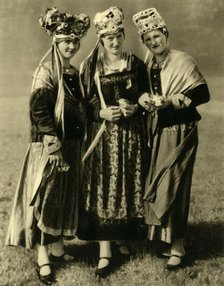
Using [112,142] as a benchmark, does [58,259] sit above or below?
below

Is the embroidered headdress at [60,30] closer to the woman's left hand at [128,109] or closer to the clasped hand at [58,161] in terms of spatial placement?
the clasped hand at [58,161]

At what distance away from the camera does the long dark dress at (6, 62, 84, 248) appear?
200 cm

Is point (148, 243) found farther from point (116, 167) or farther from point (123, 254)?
point (116, 167)

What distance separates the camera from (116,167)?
213cm

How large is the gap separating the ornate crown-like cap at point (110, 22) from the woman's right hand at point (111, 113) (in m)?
0.32

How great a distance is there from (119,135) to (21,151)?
1.53ft

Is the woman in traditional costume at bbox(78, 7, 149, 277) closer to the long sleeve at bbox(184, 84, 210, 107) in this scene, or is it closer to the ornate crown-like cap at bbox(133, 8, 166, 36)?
the ornate crown-like cap at bbox(133, 8, 166, 36)

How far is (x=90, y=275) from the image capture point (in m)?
2.12

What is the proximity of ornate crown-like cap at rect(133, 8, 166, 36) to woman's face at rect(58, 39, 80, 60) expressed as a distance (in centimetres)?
27

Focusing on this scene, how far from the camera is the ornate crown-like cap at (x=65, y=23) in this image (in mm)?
2039

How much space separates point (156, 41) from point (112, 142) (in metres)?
0.47

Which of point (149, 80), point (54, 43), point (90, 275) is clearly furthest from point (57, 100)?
point (90, 275)

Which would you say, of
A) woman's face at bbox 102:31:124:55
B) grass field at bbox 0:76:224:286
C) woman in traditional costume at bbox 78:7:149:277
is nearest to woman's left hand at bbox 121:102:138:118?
woman in traditional costume at bbox 78:7:149:277

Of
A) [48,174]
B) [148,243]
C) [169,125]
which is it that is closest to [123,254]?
[148,243]
